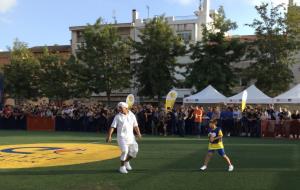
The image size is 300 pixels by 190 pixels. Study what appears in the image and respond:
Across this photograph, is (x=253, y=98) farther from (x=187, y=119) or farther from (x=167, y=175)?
(x=167, y=175)

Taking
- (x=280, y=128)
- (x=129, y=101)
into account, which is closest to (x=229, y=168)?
(x=280, y=128)

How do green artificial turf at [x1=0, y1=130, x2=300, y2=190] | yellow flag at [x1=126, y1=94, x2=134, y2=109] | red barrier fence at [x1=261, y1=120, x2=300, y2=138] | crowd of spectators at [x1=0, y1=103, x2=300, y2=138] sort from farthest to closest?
1. yellow flag at [x1=126, y1=94, x2=134, y2=109]
2. crowd of spectators at [x1=0, y1=103, x2=300, y2=138]
3. red barrier fence at [x1=261, y1=120, x2=300, y2=138]
4. green artificial turf at [x1=0, y1=130, x2=300, y2=190]

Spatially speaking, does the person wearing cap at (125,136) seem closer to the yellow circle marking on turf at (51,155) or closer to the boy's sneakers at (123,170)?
the boy's sneakers at (123,170)

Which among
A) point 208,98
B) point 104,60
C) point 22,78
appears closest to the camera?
point 208,98

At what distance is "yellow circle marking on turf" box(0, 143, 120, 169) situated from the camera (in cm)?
1370

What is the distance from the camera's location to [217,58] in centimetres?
3934

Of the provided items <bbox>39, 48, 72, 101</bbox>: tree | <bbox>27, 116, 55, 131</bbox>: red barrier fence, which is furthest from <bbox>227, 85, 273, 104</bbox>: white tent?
<bbox>39, 48, 72, 101</bbox>: tree

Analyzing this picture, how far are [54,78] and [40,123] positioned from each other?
16.3 metres

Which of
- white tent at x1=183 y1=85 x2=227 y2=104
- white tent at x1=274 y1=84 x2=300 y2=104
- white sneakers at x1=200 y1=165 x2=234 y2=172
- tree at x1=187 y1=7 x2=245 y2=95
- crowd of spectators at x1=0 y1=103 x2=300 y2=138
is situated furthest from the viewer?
tree at x1=187 y1=7 x2=245 y2=95

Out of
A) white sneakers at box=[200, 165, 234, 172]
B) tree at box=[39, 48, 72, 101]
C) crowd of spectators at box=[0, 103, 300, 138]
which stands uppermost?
tree at box=[39, 48, 72, 101]

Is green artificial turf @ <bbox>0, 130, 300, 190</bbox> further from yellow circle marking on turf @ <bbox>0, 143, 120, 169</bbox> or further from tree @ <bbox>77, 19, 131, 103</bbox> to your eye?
tree @ <bbox>77, 19, 131, 103</bbox>

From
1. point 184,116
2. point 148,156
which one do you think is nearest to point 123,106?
point 148,156

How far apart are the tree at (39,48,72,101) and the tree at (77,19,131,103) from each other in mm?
3110

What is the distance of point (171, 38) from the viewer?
41.5 meters
